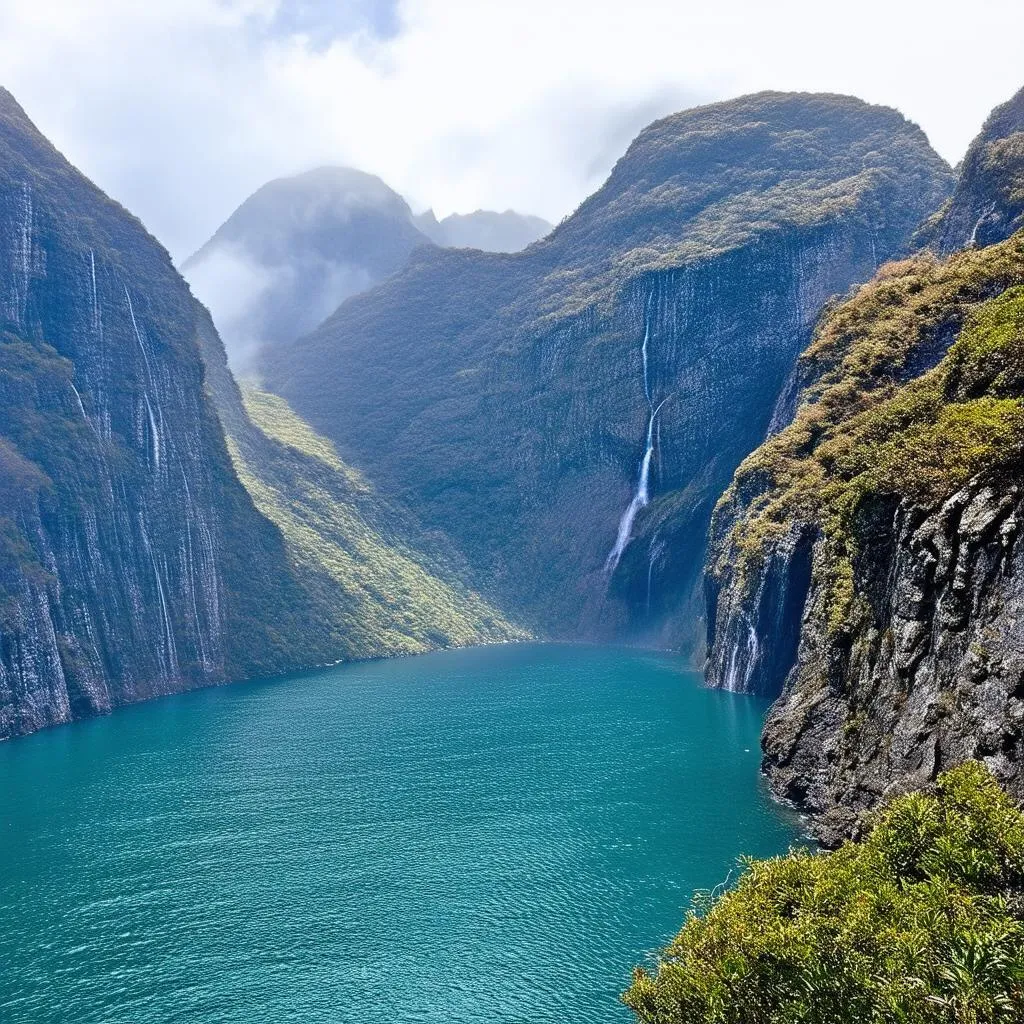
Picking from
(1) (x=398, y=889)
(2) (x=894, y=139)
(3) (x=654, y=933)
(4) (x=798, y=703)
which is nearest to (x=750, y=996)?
(3) (x=654, y=933)

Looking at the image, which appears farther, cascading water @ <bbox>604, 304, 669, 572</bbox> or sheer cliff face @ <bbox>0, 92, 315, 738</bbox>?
cascading water @ <bbox>604, 304, 669, 572</bbox>

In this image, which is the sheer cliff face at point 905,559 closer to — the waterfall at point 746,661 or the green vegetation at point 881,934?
the waterfall at point 746,661

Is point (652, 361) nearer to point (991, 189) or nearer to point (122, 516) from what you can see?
point (991, 189)

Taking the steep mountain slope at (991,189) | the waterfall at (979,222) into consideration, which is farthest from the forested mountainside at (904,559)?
the waterfall at (979,222)

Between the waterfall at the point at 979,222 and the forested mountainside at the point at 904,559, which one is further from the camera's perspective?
the waterfall at the point at 979,222

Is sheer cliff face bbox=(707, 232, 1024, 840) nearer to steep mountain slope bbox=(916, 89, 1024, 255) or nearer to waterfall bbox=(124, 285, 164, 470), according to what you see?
steep mountain slope bbox=(916, 89, 1024, 255)

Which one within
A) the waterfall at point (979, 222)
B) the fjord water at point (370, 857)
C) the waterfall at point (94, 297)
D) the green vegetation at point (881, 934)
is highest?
the waterfall at point (94, 297)

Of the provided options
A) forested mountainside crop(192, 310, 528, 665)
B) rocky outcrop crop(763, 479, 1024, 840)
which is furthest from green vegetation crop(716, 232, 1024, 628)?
forested mountainside crop(192, 310, 528, 665)

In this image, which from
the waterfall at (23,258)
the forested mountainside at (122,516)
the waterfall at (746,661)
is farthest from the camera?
the waterfall at (23,258)
